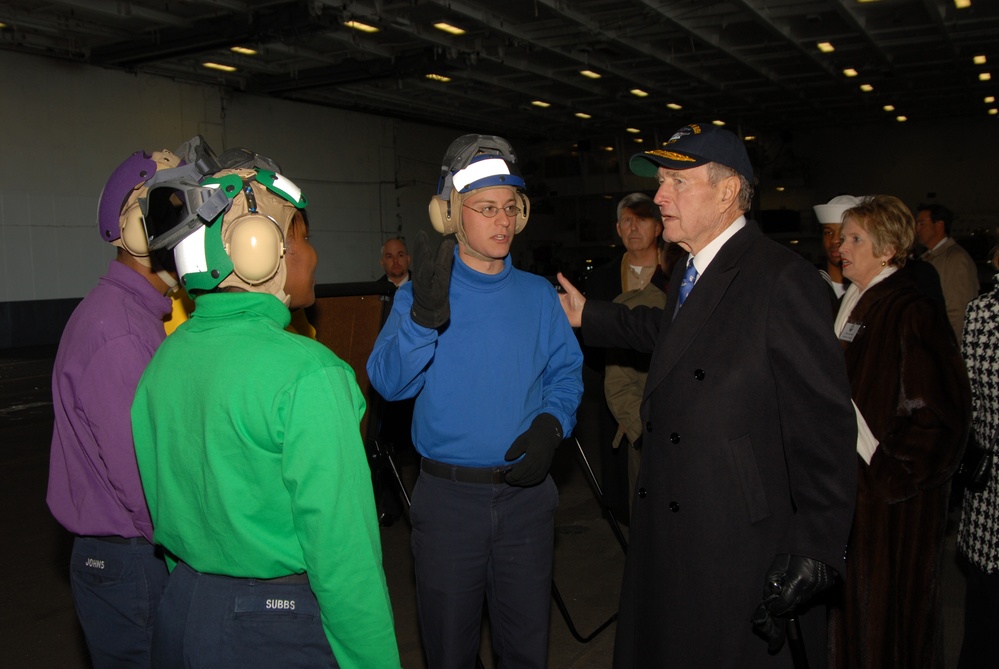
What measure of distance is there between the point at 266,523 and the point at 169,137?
1844 centimetres

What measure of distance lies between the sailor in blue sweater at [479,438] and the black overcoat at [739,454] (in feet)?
1.44

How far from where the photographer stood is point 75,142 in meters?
16.2

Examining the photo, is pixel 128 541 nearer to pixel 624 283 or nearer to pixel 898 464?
pixel 898 464

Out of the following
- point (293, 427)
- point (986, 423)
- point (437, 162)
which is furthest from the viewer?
point (437, 162)

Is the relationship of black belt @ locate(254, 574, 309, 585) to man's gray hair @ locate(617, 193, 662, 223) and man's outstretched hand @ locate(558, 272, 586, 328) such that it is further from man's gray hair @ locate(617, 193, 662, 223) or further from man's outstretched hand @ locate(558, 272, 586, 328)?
man's gray hair @ locate(617, 193, 662, 223)

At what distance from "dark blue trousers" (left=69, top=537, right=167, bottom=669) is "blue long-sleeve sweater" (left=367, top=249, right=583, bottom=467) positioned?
85 centimetres

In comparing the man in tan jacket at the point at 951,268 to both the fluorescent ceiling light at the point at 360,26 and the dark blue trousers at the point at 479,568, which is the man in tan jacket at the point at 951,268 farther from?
the fluorescent ceiling light at the point at 360,26

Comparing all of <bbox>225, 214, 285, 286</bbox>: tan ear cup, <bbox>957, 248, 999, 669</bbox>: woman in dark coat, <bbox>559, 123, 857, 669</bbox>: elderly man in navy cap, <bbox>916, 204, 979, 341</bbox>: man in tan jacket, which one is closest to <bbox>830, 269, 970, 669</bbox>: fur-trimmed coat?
<bbox>957, 248, 999, 669</bbox>: woman in dark coat

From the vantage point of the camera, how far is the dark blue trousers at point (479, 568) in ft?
8.46

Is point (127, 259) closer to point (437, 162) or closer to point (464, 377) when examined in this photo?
point (464, 377)

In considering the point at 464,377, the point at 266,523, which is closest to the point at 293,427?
the point at 266,523

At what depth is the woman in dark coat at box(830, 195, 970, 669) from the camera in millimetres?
2732

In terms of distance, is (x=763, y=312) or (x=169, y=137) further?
(x=169, y=137)

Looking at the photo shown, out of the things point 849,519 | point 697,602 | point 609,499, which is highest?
point 849,519
